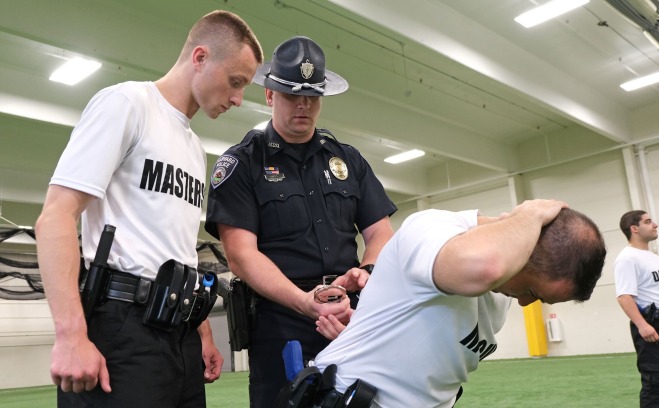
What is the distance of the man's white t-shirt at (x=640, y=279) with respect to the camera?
484cm

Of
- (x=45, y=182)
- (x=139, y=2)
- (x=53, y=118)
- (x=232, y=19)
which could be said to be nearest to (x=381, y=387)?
(x=232, y=19)

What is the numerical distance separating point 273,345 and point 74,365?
2.45 ft

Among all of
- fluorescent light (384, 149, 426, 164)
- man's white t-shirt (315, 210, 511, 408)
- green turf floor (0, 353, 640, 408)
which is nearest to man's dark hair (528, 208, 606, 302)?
man's white t-shirt (315, 210, 511, 408)

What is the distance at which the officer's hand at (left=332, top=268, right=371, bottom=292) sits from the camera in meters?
1.85

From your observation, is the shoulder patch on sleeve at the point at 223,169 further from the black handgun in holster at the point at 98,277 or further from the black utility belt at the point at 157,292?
the black handgun in holster at the point at 98,277

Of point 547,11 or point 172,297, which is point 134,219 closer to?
point 172,297

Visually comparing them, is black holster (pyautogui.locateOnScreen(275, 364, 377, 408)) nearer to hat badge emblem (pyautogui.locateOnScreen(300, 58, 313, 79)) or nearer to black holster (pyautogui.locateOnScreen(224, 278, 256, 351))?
black holster (pyautogui.locateOnScreen(224, 278, 256, 351))

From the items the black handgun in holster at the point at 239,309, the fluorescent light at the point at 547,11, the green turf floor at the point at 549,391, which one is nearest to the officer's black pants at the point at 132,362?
the black handgun in holster at the point at 239,309

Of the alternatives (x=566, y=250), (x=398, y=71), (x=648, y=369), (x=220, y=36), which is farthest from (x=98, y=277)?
(x=398, y=71)

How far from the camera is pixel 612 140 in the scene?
12398mm

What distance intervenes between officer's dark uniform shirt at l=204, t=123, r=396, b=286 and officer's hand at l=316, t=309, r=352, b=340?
324mm

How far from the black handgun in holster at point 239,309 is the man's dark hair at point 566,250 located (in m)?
1.05

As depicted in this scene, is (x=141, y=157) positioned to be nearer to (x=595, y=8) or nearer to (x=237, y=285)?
(x=237, y=285)

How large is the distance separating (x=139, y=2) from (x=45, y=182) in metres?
6.41
